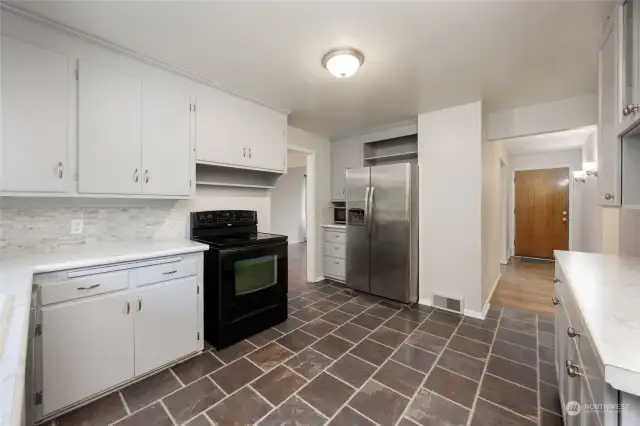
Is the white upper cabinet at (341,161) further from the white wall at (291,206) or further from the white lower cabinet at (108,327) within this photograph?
the white wall at (291,206)

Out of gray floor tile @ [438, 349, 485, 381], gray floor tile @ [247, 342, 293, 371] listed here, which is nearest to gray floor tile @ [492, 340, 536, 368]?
gray floor tile @ [438, 349, 485, 381]

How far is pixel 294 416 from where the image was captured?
1521mm

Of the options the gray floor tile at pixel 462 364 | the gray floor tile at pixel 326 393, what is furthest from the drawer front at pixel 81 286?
the gray floor tile at pixel 462 364

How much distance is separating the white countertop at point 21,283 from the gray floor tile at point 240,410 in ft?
3.45

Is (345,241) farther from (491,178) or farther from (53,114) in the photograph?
(53,114)

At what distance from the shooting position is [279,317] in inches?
105

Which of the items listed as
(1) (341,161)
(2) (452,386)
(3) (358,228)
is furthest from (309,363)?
(1) (341,161)

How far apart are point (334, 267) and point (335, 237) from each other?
472mm

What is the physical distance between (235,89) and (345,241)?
2.44 meters

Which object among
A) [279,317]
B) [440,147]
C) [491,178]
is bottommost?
[279,317]

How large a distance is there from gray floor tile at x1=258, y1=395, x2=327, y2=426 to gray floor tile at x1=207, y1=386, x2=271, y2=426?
0.20 ft

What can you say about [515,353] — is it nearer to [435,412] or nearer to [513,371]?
[513,371]

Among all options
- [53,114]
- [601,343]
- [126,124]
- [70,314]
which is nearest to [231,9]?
[126,124]

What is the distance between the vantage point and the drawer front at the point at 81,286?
1442mm
